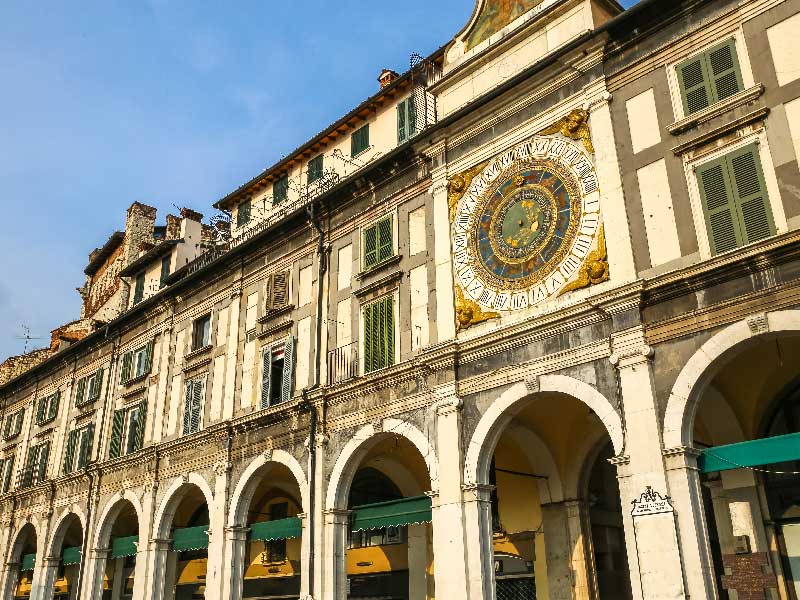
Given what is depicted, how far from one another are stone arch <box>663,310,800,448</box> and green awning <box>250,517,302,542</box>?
38.6 ft

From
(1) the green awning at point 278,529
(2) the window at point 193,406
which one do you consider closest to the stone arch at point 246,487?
(1) the green awning at point 278,529

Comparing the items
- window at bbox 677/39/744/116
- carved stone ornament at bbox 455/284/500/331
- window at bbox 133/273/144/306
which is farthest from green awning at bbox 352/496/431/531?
window at bbox 133/273/144/306

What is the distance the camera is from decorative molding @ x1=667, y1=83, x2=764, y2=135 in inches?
619

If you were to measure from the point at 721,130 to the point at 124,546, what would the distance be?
25564mm

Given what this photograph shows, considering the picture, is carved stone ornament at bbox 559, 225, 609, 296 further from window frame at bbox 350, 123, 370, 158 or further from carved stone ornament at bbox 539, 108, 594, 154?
window frame at bbox 350, 123, 370, 158

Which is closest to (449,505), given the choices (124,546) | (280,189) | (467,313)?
(467,313)

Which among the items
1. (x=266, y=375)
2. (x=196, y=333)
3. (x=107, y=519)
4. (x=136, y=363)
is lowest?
(x=107, y=519)

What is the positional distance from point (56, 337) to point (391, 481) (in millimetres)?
34494

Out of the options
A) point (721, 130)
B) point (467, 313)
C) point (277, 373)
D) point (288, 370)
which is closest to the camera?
point (721, 130)

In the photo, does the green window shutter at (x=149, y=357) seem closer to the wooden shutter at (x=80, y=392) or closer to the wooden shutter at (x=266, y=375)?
the wooden shutter at (x=80, y=392)

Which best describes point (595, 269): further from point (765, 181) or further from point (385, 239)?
point (385, 239)

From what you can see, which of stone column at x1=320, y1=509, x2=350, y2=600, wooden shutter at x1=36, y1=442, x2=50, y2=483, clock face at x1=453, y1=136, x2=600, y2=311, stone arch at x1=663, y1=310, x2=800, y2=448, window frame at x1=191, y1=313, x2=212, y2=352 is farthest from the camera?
wooden shutter at x1=36, y1=442, x2=50, y2=483

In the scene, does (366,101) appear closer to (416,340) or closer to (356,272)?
(356,272)

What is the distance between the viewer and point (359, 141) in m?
27.5
